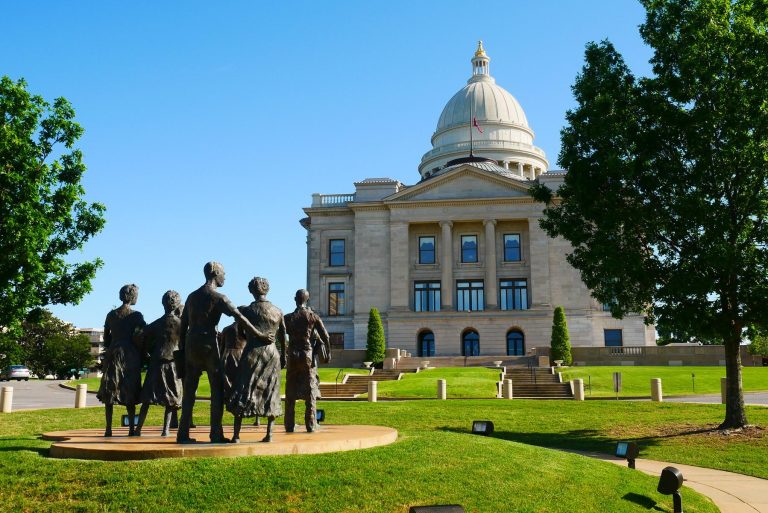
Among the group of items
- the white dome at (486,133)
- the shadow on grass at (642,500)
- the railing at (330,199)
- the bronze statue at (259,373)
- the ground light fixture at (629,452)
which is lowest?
the shadow on grass at (642,500)

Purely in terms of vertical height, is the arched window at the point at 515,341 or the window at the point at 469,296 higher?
the window at the point at 469,296

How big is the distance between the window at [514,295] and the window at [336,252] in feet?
50.8

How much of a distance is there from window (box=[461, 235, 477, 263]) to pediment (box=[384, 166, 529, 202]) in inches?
154

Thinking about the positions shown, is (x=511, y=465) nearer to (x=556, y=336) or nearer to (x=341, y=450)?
(x=341, y=450)

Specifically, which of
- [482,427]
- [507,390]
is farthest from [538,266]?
[482,427]

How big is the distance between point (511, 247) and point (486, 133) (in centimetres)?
2365

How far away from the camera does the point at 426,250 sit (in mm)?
67188

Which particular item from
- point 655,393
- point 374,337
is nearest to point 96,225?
point 655,393

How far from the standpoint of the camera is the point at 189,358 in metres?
12.5

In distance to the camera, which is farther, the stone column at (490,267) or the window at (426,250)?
the window at (426,250)

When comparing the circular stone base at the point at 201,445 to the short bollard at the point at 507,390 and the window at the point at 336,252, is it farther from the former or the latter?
the window at the point at 336,252

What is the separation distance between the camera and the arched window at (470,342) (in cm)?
6475

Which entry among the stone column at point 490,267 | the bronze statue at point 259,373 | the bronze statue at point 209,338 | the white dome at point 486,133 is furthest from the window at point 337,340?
the bronze statue at point 209,338

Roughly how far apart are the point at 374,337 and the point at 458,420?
1231 inches
